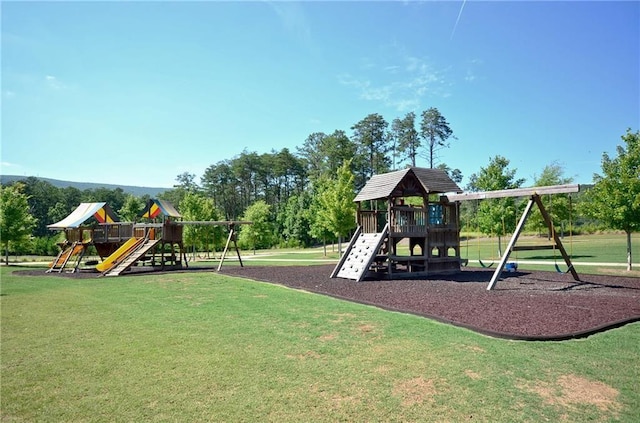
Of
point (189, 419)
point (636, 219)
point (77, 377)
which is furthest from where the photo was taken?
point (636, 219)

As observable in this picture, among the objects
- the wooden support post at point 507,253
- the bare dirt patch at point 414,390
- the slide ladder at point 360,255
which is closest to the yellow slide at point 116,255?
the slide ladder at point 360,255

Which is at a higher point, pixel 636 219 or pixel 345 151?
pixel 345 151

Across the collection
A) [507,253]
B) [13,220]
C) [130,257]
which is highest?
[13,220]

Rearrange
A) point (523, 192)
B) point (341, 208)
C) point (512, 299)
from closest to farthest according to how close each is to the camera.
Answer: point (512, 299), point (523, 192), point (341, 208)

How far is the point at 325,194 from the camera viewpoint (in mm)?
36812

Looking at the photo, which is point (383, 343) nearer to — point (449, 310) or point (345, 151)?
point (449, 310)

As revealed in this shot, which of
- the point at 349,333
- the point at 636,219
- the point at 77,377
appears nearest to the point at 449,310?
the point at 349,333

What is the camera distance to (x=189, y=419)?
4379 mm

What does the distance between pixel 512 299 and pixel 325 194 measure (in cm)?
2657

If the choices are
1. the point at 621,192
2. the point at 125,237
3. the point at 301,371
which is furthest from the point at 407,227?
the point at 125,237

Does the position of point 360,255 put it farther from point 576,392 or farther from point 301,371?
point 576,392

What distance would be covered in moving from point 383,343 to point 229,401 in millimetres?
3213

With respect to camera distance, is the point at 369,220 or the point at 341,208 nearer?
the point at 369,220

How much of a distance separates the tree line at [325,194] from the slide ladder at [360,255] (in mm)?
7349
